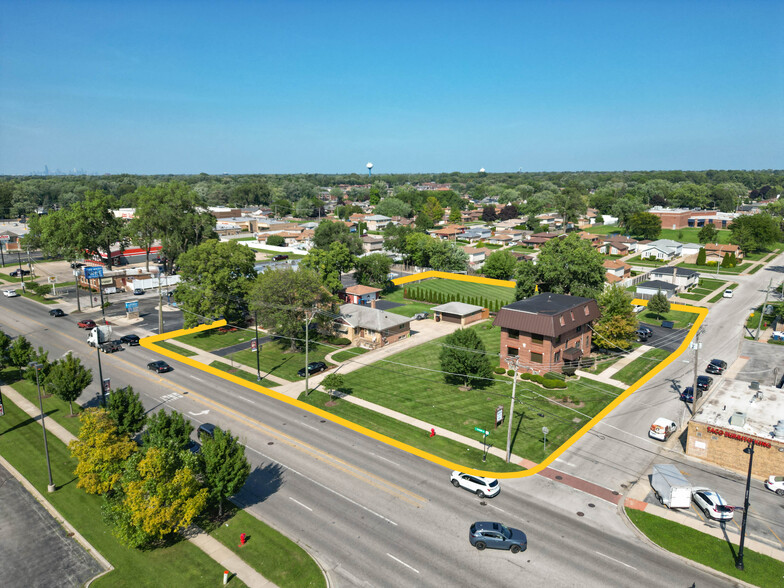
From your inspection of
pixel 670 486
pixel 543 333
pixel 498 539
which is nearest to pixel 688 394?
pixel 543 333

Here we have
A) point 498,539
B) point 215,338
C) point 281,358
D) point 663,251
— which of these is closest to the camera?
point 498,539

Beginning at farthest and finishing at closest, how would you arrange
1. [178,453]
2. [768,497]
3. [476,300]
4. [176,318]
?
1. [476,300]
2. [176,318]
3. [768,497]
4. [178,453]

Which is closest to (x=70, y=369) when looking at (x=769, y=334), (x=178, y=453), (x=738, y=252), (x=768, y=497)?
(x=178, y=453)

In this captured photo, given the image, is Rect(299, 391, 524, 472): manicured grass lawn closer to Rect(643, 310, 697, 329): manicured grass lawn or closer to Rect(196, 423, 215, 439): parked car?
Rect(196, 423, 215, 439): parked car

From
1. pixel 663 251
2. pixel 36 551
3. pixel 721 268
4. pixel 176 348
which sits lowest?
pixel 36 551

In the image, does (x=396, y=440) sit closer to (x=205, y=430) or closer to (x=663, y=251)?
(x=205, y=430)

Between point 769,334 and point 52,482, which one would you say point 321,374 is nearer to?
point 52,482
